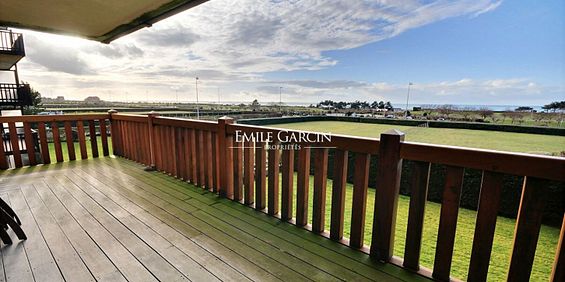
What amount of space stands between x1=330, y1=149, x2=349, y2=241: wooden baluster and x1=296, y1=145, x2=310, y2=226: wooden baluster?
272 mm

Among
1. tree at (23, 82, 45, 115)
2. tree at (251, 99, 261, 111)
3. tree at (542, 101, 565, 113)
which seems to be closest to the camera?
tree at (23, 82, 45, 115)

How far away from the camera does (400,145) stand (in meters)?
1.58

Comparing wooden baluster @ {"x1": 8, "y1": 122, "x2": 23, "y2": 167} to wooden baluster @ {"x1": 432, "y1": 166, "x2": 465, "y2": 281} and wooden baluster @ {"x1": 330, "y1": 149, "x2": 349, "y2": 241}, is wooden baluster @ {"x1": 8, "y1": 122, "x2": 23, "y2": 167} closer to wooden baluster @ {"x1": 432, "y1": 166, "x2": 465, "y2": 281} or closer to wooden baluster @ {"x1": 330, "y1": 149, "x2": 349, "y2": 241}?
wooden baluster @ {"x1": 330, "y1": 149, "x2": 349, "y2": 241}

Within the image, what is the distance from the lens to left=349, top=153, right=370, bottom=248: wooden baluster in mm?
1766

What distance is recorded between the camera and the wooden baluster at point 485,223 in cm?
131

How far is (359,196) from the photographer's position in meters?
1.82

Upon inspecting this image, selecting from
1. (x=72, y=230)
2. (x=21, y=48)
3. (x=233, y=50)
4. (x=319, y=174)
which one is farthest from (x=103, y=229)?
(x=233, y=50)

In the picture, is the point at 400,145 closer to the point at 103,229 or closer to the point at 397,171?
the point at 397,171

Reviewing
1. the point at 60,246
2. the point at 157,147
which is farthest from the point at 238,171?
the point at 157,147

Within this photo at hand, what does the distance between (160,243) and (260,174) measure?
1043 mm

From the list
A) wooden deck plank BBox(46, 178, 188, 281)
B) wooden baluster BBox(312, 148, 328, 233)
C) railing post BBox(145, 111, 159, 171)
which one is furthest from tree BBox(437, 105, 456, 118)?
wooden deck plank BBox(46, 178, 188, 281)

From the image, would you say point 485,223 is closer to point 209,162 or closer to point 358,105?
point 209,162

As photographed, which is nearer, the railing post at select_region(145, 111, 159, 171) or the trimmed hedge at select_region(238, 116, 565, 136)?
the railing post at select_region(145, 111, 159, 171)

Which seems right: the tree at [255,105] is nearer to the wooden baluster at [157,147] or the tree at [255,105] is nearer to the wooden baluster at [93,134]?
the wooden baluster at [93,134]
